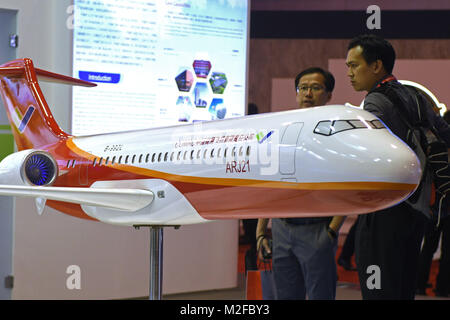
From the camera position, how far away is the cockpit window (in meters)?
3.53

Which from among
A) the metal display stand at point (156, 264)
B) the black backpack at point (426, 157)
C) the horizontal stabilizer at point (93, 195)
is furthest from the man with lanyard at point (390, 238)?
the horizontal stabilizer at point (93, 195)

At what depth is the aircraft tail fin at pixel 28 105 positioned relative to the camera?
218 inches

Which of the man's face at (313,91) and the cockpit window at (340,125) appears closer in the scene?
the cockpit window at (340,125)

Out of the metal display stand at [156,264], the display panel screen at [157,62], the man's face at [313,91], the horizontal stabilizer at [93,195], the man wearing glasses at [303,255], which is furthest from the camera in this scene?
the display panel screen at [157,62]

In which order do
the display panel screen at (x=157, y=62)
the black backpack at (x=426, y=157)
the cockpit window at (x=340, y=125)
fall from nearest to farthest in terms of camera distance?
the cockpit window at (x=340, y=125), the black backpack at (x=426, y=157), the display panel screen at (x=157, y=62)

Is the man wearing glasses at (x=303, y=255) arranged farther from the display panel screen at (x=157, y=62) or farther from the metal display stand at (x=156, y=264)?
the display panel screen at (x=157, y=62)

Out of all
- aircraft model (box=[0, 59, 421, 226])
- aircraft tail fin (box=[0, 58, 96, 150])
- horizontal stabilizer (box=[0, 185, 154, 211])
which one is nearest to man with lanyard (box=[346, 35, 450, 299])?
aircraft model (box=[0, 59, 421, 226])

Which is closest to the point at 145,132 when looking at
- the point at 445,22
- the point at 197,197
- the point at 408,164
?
the point at 197,197

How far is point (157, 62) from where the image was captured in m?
8.97

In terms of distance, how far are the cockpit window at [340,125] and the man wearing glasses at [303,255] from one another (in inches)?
60.1

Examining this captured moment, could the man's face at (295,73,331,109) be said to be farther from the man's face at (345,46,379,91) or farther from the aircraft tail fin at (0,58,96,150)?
the aircraft tail fin at (0,58,96,150)

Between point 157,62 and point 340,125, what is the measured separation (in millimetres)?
5745

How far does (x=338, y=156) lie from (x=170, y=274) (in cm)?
713

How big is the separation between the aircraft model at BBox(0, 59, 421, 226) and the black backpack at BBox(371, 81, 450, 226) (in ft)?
1.38
